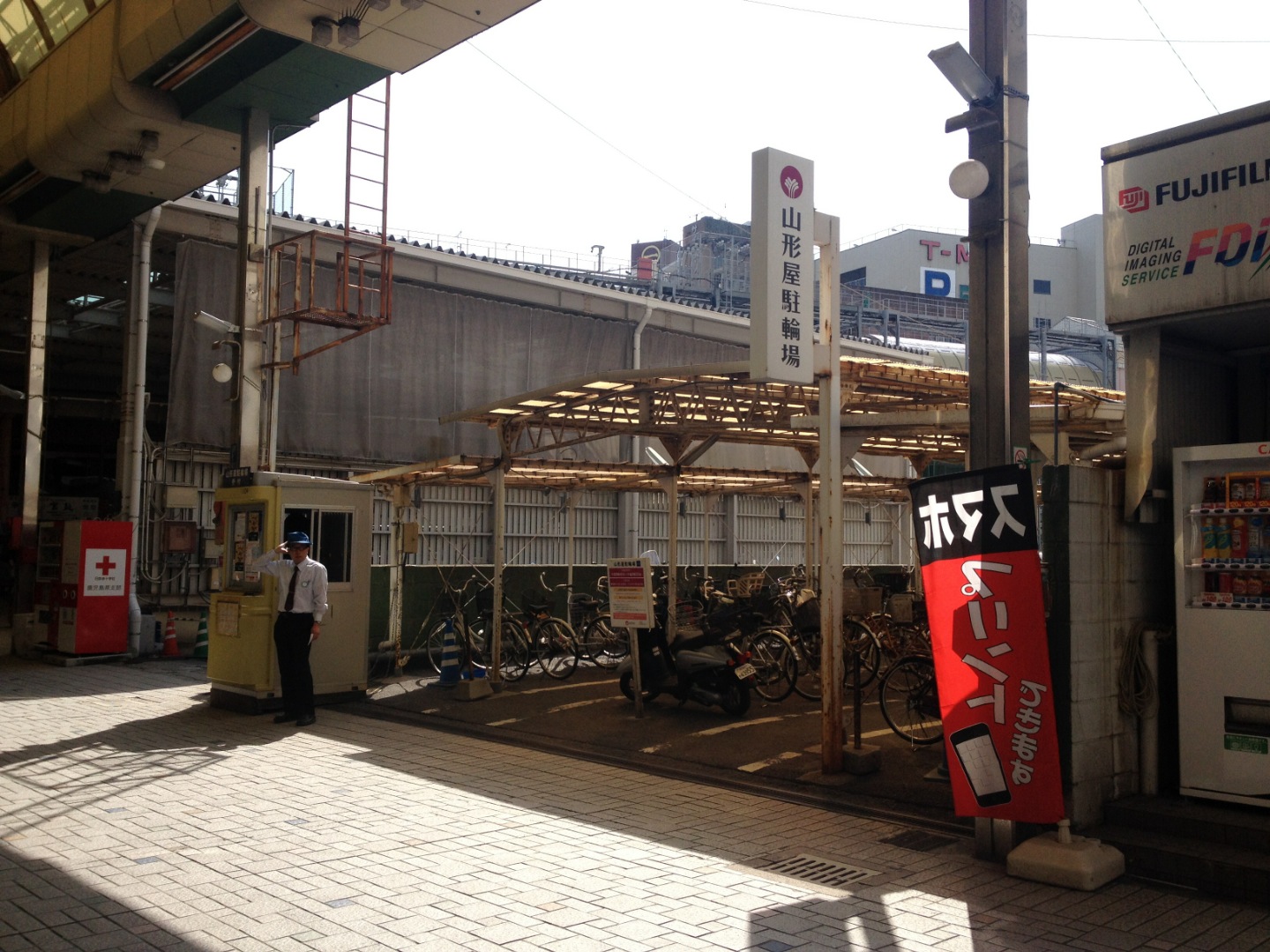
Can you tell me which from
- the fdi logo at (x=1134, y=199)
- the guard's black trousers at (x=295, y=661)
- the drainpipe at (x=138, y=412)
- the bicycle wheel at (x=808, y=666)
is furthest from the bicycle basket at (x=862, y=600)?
the drainpipe at (x=138, y=412)

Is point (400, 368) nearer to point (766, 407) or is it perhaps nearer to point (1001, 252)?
point (766, 407)

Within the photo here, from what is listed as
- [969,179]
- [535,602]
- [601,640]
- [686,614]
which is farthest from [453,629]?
[969,179]

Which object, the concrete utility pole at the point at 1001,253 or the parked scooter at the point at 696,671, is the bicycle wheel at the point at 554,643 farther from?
the concrete utility pole at the point at 1001,253

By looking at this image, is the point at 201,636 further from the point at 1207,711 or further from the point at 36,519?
the point at 1207,711

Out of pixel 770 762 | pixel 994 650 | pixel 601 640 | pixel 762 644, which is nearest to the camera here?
pixel 994 650

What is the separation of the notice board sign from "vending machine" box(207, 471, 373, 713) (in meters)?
3.07

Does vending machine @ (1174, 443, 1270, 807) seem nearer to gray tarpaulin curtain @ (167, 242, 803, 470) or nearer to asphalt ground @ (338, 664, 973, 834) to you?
asphalt ground @ (338, 664, 973, 834)

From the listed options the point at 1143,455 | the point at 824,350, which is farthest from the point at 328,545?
the point at 1143,455

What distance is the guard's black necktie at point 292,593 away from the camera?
10820mm

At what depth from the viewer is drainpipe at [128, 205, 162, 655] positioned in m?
15.9

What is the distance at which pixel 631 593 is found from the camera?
11164 millimetres

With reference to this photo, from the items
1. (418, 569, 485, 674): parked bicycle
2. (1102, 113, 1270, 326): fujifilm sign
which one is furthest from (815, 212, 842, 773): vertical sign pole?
(418, 569, 485, 674): parked bicycle

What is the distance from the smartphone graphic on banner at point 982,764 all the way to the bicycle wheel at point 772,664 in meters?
5.37

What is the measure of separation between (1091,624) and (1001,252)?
7.39 feet
